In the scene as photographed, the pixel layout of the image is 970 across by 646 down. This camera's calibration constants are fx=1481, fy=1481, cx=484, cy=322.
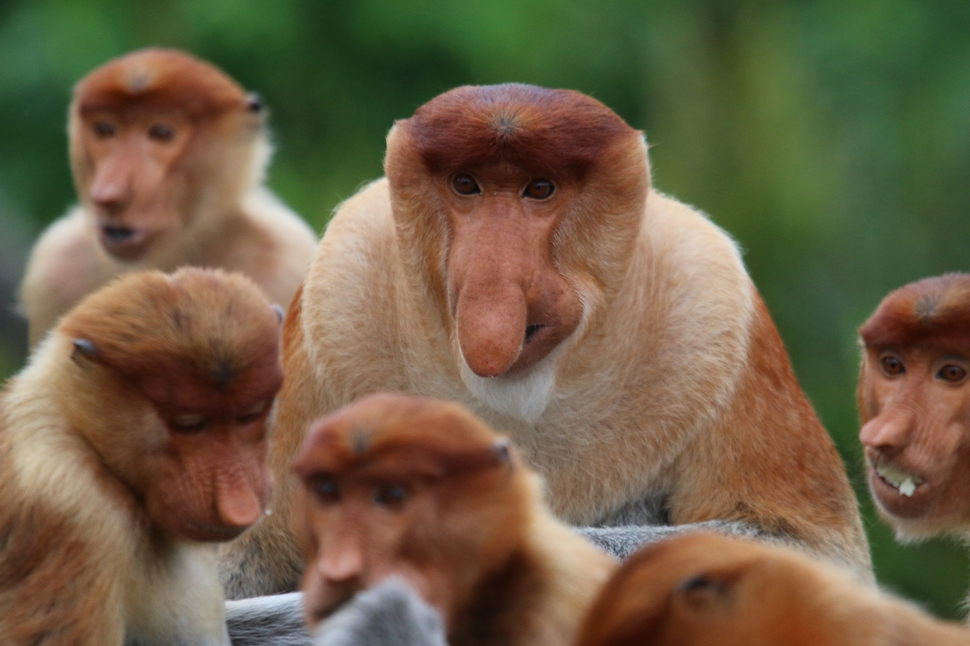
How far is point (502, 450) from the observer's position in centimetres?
240

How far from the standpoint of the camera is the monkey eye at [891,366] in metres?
3.51

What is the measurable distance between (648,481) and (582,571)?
114 cm

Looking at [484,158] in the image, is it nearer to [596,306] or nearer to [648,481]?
[596,306]

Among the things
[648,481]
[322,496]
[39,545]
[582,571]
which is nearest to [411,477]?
[322,496]

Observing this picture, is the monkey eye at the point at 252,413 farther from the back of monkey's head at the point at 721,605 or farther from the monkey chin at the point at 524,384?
the back of monkey's head at the point at 721,605

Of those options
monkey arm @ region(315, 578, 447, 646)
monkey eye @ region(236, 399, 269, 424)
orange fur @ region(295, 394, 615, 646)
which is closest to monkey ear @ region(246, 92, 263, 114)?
monkey eye @ region(236, 399, 269, 424)

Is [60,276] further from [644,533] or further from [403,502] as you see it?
[403,502]

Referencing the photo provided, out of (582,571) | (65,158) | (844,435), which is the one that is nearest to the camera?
(582,571)

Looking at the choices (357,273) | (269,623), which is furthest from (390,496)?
(357,273)

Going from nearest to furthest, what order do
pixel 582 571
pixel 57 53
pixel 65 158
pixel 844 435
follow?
1. pixel 582 571
2. pixel 844 435
3. pixel 57 53
4. pixel 65 158

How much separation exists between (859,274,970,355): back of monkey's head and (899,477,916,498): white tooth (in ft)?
1.04

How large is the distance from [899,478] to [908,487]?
3 cm

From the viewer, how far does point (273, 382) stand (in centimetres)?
281

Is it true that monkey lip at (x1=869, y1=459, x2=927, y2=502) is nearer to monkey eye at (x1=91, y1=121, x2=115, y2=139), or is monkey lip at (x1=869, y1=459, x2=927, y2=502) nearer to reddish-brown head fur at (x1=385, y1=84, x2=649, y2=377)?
reddish-brown head fur at (x1=385, y1=84, x2=649, y2=377)
